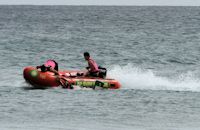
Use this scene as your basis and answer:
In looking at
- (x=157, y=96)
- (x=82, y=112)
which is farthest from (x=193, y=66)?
(x=82, y=112)

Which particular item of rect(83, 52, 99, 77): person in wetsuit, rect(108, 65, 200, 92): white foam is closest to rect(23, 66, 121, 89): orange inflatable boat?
rect(83, 52, 99, 77): person in wetsuit

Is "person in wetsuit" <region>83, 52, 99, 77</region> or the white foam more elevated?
"person in wetsuit" <region>83, 52, 99, 77</region>

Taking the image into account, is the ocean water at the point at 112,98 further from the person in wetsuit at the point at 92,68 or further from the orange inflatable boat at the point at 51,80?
the person in wetsuit at the point at 92,68

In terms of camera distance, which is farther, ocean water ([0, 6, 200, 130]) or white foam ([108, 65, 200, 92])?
white foam ([108, 65, 200, 92])

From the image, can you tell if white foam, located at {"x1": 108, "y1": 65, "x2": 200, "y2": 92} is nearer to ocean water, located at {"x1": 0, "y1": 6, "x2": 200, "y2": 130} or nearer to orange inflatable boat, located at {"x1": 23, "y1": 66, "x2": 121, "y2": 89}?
ocean water, located at {"x1": 0, "y1": 6, "x2": 200, "y2": 130}

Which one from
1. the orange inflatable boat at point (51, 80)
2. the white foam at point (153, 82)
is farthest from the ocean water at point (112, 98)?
the orange inflatable boat at point (51, 80)

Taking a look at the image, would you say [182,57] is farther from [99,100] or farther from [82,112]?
[82,112]

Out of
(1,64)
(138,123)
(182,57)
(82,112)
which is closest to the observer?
(138,123)

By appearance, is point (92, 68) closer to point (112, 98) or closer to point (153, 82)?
point (112, 98)

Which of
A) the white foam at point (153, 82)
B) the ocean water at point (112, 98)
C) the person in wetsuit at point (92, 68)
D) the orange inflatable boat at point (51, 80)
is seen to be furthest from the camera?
the white foam at point (153, 82)

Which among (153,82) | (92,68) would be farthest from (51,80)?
(153,82)

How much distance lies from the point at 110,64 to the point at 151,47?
1270cm

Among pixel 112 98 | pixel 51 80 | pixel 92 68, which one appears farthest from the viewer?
pixel 92 68

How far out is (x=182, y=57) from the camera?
41.2m
